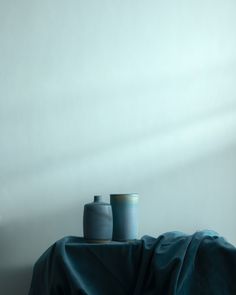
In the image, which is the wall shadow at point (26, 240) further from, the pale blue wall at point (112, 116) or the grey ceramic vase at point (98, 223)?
the grey ceramic vase at point (98, 223)

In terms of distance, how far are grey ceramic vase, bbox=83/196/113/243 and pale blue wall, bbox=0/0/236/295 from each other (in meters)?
0.26

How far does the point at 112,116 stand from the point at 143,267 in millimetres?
737

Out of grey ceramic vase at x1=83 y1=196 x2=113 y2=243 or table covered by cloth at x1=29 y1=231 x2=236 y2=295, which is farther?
grey ceramic vase at x1=83 y1=196 x2=113 y2=243

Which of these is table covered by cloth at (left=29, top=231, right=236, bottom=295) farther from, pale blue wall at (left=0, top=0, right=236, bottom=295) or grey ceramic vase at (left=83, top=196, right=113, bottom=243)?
pale blue wall at (left=0, top=0, right=236, bottom=295)

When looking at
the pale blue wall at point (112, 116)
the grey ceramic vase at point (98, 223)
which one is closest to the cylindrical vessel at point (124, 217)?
the grey ceramic vase at point (98, 223)

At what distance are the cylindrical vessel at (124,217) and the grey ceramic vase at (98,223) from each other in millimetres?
56

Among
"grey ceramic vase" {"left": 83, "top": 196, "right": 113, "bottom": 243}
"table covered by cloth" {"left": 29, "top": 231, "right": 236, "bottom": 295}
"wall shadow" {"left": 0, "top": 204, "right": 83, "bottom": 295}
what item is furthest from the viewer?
"wall shadow" {"left": 0, "top": 204, "right": 83, "bottom": 295}

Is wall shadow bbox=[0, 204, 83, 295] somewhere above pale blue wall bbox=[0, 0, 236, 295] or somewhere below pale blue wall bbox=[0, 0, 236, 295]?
below

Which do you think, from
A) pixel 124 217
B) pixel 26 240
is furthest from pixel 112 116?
pixel 26 240

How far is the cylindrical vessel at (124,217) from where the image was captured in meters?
1.85

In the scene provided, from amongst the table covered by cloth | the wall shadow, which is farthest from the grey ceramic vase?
the wall shadow

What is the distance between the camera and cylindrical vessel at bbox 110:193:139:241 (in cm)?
185

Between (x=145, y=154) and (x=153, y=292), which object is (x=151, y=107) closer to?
(x=145, y=154)

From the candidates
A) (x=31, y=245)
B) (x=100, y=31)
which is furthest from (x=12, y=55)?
(x=31, y=245)
